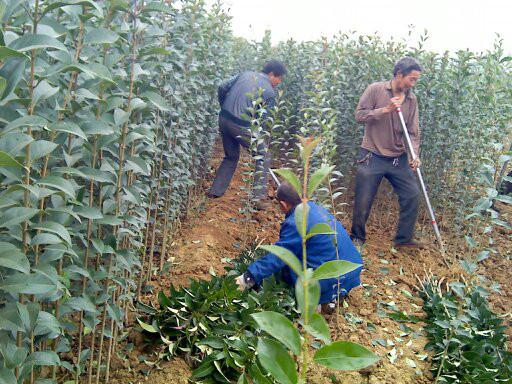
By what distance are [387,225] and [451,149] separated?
4.16ft

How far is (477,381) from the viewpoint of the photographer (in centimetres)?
346

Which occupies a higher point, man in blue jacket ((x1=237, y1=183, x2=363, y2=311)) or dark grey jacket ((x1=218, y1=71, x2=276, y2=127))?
dark grey jacket ((x1=218, y1=71, x2=276, y2=127))

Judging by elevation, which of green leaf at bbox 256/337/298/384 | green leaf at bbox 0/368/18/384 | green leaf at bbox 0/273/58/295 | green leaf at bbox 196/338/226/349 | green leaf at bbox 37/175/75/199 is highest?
green leaf at bbox 37/175/75/199

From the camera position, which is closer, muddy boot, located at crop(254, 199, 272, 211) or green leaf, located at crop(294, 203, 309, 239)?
green leaf, located at crop(294, 203, 309, 239)

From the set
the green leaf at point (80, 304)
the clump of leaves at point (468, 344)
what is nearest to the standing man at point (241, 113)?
the clump of leaves at point (468, 344)

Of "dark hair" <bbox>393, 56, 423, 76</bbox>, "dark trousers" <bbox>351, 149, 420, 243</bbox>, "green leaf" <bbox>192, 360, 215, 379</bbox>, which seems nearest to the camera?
"green leaf" <bbox>192, 360, 215, 379</bbox>

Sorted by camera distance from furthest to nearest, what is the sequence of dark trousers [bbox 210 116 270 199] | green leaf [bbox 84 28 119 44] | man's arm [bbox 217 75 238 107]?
man's arm [bbox 217 75 238 107] < dark trousers [bbox 210 116 270 199] < green leaf [bbox 84 28 119 44]

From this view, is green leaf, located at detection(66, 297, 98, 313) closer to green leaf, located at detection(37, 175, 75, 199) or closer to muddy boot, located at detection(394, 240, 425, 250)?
green leaf, located at detection(37, 175, 75, 199)

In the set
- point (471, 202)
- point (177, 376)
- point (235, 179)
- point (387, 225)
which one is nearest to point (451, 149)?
point (471, 202)

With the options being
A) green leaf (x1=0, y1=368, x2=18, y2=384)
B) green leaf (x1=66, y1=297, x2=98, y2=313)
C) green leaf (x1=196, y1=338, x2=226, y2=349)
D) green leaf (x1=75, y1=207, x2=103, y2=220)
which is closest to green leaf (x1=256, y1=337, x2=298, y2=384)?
green leaf (x1=0, y1=368, x2=18, y2=384)

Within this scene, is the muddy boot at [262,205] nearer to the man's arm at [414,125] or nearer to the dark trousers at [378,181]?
the dark trousers at [378,181]

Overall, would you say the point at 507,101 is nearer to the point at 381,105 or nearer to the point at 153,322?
the point at 381,105

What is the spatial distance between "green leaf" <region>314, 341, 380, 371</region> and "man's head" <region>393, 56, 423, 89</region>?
191 inches

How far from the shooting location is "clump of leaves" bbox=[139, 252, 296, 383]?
322cm
